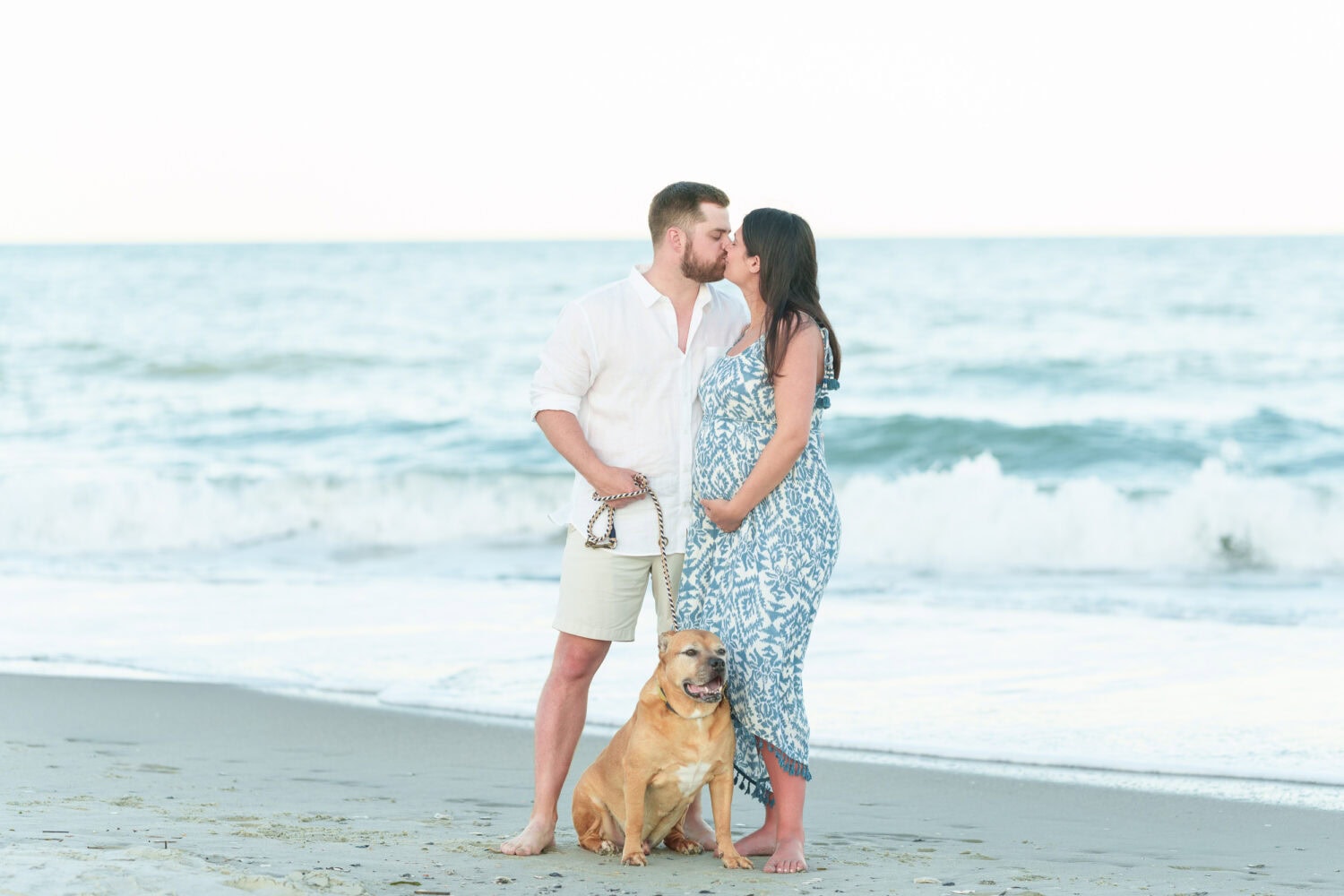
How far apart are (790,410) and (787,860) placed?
3.92 ft

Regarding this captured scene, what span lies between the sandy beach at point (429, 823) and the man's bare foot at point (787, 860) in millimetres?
45

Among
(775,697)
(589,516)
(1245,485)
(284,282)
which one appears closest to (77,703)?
(589,516)

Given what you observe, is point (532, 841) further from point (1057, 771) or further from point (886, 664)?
point (886, 664)

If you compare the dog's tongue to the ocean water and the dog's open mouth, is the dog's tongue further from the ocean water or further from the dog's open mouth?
the ocean water

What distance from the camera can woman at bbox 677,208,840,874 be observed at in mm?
3771

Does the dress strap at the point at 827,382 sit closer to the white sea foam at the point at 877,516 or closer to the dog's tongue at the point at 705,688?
the dog's tongue at the point at 705,688

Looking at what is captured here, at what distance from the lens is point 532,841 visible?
3887mm

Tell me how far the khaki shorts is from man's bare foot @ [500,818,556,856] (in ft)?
1.76

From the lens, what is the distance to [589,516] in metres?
4.00

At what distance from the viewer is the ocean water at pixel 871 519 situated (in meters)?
6.36

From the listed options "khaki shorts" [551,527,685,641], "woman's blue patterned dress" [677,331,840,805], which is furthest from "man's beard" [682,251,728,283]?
"khaki shorts" [551,527,685,641]

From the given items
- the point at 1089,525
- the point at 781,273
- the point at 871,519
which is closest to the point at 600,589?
the point at 781,273

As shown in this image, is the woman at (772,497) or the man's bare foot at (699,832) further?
the man's bare foot at (699,832)

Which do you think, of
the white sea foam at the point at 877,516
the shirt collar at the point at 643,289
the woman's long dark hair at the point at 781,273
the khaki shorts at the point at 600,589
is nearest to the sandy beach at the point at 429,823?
the khaki shorts at the point at 600,589
